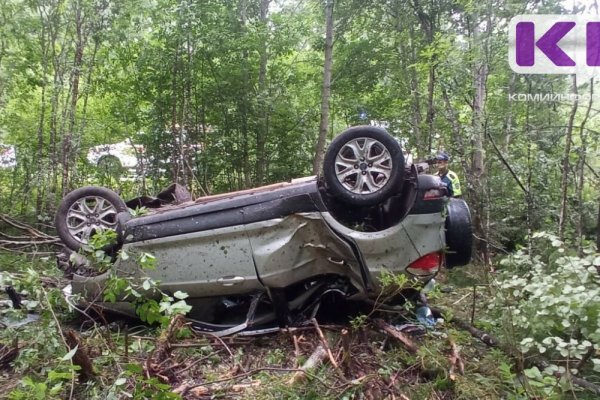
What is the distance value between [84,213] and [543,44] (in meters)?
6.01

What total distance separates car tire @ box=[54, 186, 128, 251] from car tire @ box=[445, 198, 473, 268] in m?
2.94

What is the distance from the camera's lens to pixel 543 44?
6.27m

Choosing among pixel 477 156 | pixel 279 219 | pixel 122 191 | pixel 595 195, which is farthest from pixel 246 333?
pixel 122 191

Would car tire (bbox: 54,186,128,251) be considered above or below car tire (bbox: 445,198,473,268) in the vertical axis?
above

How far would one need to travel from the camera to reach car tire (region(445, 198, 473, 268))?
12.8 feet

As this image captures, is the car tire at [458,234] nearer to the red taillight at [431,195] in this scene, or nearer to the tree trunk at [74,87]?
the red taillight at [431,195]

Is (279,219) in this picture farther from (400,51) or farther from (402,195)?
(400,51)

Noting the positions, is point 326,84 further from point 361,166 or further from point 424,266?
point 424,266

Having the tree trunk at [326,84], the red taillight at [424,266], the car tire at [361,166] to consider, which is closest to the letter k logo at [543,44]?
Answer: the tree trunk at [326,84]

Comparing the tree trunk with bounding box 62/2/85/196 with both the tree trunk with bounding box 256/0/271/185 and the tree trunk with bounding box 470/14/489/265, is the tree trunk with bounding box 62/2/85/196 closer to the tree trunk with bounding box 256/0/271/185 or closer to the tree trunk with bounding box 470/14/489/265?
the tree trunk with bounding box 256/0/271/185

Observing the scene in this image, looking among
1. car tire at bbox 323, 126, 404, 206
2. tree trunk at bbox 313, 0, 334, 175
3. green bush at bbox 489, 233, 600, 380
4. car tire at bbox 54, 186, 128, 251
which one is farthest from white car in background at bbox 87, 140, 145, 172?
green bush at bbox 489, 233, 600, 380

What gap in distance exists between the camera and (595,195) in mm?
7570

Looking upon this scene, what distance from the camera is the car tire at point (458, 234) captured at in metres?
3.89

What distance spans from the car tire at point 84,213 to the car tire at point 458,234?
294cm
